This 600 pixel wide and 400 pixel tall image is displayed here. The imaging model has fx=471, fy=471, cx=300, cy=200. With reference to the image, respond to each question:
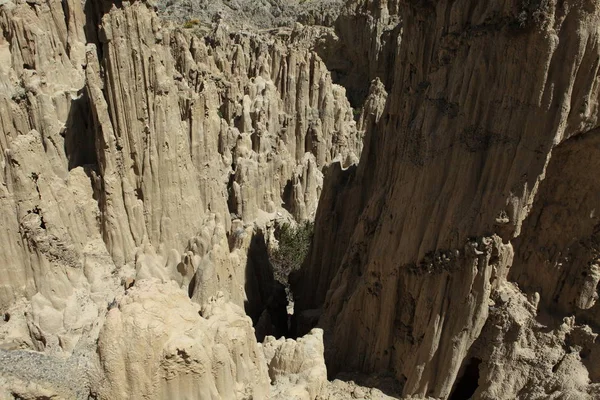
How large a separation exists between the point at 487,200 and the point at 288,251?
13.5m

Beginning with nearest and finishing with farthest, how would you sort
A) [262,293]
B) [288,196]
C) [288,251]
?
[262,293]
[288,251]
[288,196]

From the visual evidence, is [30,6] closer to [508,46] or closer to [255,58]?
[508,46]

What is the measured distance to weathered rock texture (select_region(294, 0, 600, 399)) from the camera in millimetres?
8828

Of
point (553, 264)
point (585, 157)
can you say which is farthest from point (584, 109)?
point (553, 264)

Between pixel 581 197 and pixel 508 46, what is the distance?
3.40 m

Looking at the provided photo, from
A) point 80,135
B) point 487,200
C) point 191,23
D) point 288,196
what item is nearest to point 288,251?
point 288,196

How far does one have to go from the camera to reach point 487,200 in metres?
9.58

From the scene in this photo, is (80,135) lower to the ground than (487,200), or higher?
higher

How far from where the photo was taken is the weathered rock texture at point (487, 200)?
8.83 meters

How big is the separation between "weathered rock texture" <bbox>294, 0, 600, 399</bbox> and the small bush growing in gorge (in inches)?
385

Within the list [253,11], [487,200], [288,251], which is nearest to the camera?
[487,200]

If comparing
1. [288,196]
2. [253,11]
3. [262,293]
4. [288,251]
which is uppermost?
[253,11]

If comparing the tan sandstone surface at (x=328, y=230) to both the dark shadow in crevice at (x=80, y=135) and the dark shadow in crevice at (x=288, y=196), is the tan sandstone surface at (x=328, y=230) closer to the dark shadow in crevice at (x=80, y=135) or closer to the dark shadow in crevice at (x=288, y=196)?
the dark shadow in crevice at (x=80, y=135)

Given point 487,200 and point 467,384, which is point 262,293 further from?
point 487,200
